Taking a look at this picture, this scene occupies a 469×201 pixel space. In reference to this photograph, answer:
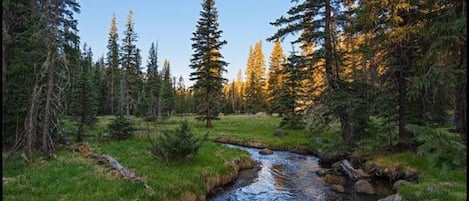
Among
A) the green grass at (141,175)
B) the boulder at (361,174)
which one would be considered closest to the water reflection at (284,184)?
the green grass at (141,175)

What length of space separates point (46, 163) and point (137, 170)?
4359mm

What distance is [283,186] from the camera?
50.1 feet

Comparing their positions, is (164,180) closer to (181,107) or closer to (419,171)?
(419,171)

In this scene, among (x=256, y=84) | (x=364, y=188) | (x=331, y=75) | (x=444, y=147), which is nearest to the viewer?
(x=444, y=147)

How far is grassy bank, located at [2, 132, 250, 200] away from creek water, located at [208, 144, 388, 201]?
779 mm

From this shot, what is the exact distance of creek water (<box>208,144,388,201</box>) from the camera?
13430 mm

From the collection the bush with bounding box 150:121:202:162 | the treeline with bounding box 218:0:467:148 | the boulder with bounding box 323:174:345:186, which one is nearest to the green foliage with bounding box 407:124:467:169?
the treeline with bounding box 218:0:467:148

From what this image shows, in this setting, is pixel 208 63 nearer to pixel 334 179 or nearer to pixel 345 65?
pixel 345 65

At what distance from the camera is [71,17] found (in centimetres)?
1903

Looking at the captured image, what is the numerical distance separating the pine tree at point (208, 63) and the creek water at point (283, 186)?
1842cm

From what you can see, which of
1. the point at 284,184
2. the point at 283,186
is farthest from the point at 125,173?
the point at 284,184

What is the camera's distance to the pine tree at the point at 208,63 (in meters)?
38.5

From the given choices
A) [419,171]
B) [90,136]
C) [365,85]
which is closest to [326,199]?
[419,171]

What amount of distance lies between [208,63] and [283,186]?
25.1 meters
